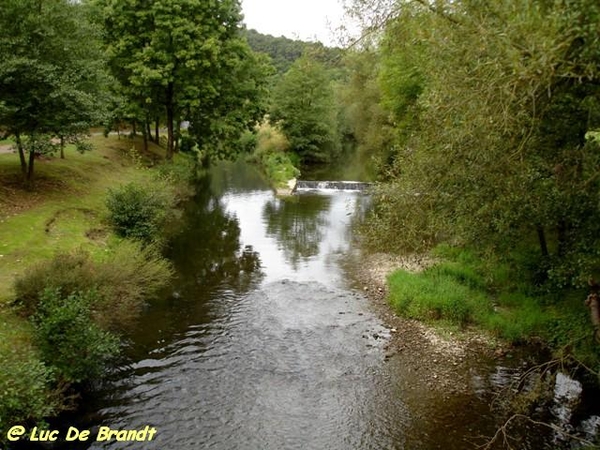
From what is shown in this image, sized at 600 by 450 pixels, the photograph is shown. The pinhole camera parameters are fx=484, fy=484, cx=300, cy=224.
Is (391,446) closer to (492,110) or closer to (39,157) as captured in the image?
(492,110)

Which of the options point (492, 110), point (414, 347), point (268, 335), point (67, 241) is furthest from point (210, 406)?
point (67, 241)

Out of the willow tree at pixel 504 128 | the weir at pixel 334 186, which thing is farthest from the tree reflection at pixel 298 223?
the willow tree at pixel 504 128

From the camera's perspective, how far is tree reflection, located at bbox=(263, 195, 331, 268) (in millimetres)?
21797

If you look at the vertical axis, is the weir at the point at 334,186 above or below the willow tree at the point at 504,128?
below

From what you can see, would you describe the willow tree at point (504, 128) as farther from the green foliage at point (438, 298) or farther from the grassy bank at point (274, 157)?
the grassy bank at point (274, 157)

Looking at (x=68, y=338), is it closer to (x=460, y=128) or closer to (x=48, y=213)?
(x=460, y=128)

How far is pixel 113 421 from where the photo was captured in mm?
9258

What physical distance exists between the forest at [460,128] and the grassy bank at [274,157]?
13130mm

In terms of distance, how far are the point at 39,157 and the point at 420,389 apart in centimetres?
2272

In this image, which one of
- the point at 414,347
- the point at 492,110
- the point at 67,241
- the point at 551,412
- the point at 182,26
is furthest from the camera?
the point at 182,26

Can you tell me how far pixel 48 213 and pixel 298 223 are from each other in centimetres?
1239

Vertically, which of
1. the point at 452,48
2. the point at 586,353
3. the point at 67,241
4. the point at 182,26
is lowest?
the point at 586,353

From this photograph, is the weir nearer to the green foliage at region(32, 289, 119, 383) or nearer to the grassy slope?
the grassy slope

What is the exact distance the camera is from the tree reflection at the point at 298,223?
21797 millimetres
